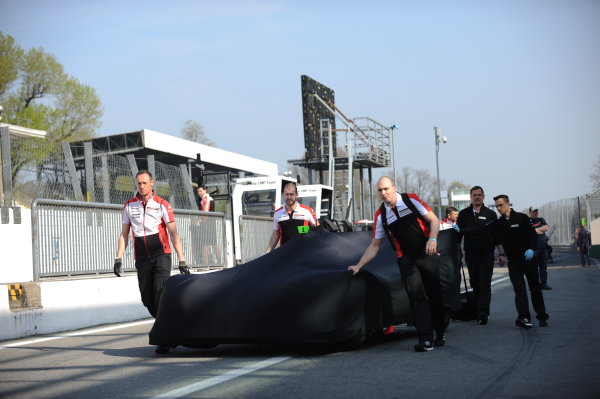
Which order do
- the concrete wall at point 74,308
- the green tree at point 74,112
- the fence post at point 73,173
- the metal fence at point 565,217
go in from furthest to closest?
1. the green tree at point 74,112
2. the metal fence at point 565,217
3. the fence post at point 73,173
4. the concrete wall at point 74,308

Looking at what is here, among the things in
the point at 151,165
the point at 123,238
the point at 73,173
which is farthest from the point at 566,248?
the point at 123,238

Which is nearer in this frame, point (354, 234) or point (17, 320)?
point (354, 234)

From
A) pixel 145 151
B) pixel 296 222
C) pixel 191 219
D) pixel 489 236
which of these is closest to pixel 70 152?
pixel 191 219

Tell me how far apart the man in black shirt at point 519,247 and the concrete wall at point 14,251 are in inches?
326

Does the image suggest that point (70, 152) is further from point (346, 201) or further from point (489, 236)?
point (346, 201)

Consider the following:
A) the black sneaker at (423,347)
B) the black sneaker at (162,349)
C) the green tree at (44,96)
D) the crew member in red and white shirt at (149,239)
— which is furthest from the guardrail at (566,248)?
the black sneaker at (162,349)

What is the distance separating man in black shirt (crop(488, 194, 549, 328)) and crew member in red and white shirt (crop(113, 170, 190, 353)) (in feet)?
13.3

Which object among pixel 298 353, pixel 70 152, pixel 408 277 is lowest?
pixel 298 353

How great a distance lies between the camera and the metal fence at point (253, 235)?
62.7ft

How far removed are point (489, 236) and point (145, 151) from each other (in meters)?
29.7

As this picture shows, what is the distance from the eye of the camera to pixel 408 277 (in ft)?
26.1

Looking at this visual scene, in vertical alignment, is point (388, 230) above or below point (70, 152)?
below

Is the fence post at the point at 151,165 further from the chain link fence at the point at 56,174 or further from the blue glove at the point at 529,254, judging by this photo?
the blue glove at the point at 529,254

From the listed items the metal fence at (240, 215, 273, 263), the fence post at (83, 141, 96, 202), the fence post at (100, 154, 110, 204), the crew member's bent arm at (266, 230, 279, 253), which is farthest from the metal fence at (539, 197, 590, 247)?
A: the crew member's bent arm at (266, 230, 279, 253)
